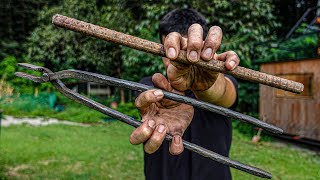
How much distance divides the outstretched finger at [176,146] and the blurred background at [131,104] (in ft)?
16.2

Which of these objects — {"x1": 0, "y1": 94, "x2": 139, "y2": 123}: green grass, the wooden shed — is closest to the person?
the wooden shed

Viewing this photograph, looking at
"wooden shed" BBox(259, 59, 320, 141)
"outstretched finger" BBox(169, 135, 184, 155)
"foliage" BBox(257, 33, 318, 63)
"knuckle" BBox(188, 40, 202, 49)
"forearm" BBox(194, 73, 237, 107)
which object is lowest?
"wooden shed" BBox(259, 59, 320, 141)

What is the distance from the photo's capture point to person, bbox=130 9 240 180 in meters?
1.12

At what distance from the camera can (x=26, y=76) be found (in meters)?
1.34

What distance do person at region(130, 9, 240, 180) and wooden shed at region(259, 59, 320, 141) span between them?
5676 millimetres

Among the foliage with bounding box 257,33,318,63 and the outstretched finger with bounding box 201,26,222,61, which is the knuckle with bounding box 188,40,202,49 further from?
the foliage with bounding box 257,33,318,63

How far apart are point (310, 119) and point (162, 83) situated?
6.91 m

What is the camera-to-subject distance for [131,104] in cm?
1349

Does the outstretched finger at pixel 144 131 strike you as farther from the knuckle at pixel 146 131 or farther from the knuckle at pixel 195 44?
the knuckle at pixel 195 44

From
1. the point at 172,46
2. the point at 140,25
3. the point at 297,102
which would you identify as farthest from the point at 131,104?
the point at 172,46

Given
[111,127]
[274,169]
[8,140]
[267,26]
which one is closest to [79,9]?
[111,127]

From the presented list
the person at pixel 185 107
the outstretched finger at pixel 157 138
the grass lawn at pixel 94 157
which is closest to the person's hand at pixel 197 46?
the person at pixel 185 107

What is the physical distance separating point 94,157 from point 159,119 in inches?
241

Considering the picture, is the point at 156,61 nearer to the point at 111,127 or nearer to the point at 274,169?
the point at 111,127
